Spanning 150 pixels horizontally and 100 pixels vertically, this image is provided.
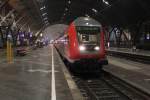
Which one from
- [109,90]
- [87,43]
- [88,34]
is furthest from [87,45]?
[109,90]

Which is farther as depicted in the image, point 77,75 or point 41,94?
point 77,75

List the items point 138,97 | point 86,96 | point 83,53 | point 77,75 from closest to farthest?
1. point 138,97
2. point 86,96
3. point 83,53
4. point 77,75

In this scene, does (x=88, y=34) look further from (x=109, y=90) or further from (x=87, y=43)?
(x=109, y=90)

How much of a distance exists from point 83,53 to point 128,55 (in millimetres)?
19484

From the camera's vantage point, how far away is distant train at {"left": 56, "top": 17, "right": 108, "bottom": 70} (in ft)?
73.3

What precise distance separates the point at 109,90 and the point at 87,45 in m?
5.54

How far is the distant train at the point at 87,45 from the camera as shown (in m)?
22.3

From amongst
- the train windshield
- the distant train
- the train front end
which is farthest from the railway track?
the train windshield

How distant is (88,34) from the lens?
23.1m

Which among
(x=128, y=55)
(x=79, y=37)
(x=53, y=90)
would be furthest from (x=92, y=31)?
(x=128, y=55)

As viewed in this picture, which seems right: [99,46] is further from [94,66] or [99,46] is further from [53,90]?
[53,90]

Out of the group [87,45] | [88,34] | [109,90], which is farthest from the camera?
[88,34]

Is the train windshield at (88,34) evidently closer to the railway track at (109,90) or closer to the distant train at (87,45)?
the distant train at (87,45)

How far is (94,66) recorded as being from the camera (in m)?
22.6
